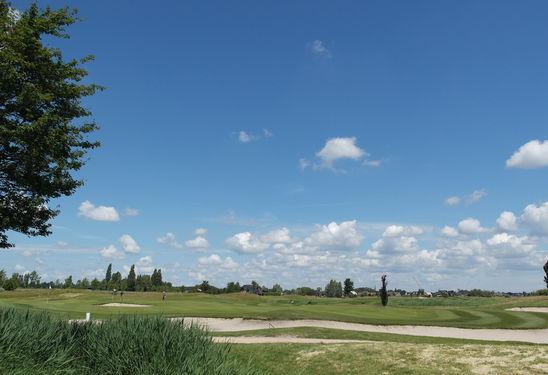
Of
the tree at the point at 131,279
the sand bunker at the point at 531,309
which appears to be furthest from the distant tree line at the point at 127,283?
the sand bunker at the point at 531,309

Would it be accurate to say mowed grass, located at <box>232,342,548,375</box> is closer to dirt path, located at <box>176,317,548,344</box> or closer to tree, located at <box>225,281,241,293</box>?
dirt path, located at <box>176,317,548,344</box>

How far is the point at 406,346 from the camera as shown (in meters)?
15.4

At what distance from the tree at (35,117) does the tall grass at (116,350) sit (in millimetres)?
7140

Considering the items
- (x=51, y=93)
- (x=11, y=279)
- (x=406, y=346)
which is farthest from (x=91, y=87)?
(x=11, y=279)

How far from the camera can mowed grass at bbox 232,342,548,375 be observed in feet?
40.6

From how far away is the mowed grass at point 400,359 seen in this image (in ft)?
40.6

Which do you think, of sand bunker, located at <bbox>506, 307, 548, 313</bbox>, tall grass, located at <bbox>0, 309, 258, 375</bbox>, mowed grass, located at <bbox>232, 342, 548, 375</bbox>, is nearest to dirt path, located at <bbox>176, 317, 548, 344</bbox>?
mowed grass, located at <bbox>232, 342, 548, 375</bbox>

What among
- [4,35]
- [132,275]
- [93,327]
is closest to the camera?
[93,327]

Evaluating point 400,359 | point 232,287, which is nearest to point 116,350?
point 400,359

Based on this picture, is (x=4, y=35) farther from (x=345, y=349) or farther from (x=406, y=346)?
(x=406, y=346)

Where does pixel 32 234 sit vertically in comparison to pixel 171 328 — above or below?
above

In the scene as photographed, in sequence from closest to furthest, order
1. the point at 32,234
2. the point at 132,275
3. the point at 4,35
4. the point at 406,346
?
the point at 4,35, the point at 406,346, the point at 32,234, the point at 132,275

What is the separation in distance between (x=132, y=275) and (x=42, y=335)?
13125 centimetres

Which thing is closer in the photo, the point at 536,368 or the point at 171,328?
the point at 171,328
